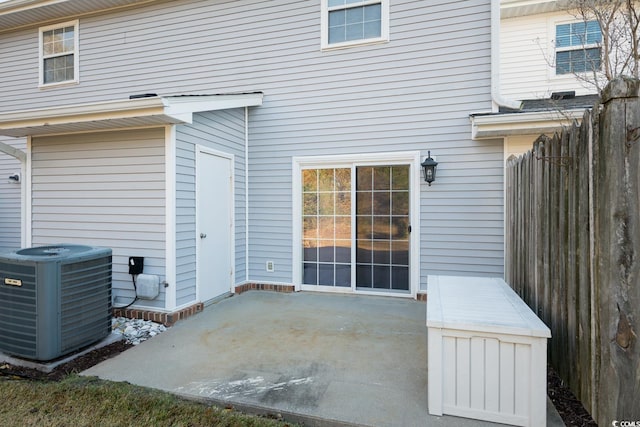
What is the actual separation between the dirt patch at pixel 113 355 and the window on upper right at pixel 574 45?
6139mm

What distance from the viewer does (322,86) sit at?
18.1 ft

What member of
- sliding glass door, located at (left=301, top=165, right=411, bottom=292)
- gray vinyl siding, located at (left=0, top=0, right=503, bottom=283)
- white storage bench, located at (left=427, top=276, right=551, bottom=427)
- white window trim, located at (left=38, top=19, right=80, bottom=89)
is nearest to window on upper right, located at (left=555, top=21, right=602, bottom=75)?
gray vinyl siding, located at (left=0, top=0, right=503, bottom=283)

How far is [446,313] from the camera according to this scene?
2443mm

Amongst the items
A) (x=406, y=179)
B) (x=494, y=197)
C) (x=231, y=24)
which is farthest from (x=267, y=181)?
(x=494, y=197)

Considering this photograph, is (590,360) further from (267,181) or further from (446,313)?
(267,181)

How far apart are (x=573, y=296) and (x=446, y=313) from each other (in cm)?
79

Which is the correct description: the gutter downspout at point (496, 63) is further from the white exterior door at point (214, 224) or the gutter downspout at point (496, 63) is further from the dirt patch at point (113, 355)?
the white exterior door at point (214, 224)

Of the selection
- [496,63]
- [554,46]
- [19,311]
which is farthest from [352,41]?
[19,311]

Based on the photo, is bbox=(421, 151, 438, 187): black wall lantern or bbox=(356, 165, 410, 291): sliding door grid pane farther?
bbox=(356, 165, 410, 291): sliding door grid pane

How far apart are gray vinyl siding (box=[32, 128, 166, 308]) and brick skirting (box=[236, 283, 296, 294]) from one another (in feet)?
5.17

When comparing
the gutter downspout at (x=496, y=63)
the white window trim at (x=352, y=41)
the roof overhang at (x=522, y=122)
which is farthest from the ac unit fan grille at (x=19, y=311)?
the gutter downspout at (x=496, y=63)

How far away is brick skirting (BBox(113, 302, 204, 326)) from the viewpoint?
4.19m

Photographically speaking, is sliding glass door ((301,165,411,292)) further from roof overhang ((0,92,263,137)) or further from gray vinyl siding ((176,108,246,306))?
roof overhang ((0,92,263,137))

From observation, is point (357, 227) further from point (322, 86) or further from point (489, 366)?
point (489, 366)
